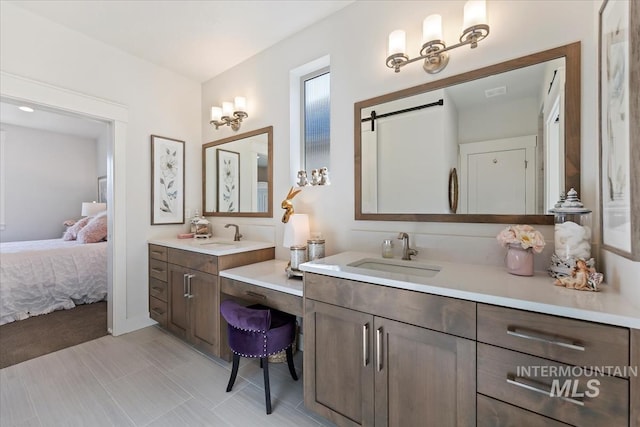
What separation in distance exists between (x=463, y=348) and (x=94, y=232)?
4608mm

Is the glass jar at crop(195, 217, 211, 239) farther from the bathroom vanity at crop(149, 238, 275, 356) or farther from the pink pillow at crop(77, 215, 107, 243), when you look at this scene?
the pink pillow at crop(77, 215, 107, 243)

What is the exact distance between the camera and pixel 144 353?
2.18 meters

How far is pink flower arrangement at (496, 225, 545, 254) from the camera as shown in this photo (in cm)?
116

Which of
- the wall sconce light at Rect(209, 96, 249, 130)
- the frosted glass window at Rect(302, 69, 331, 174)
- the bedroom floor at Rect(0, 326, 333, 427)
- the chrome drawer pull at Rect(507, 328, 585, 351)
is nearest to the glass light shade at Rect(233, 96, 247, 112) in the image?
the wall sconce light at Rect(209, 96, 249, 130)

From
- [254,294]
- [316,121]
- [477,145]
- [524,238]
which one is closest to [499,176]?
[477,145]

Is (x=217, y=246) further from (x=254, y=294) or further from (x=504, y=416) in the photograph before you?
(x=504, y=416)

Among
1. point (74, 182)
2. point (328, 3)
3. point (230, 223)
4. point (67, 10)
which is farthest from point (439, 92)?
point (74, 182)

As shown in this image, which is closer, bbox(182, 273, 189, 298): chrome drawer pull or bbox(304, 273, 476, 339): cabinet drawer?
bbox(304, 273, 476, 339): cabinet drawer

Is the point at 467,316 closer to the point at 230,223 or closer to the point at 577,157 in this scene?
the point at 577,157

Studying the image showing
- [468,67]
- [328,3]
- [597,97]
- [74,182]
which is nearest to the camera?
[597,97]

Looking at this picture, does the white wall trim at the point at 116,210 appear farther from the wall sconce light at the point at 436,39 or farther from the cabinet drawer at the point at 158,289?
the wall sconce light at the point at 436,39

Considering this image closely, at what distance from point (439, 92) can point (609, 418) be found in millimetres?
1567

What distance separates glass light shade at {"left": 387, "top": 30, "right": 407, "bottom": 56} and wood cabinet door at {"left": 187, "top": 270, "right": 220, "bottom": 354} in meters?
1.94

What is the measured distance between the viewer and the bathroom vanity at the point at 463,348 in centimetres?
79
